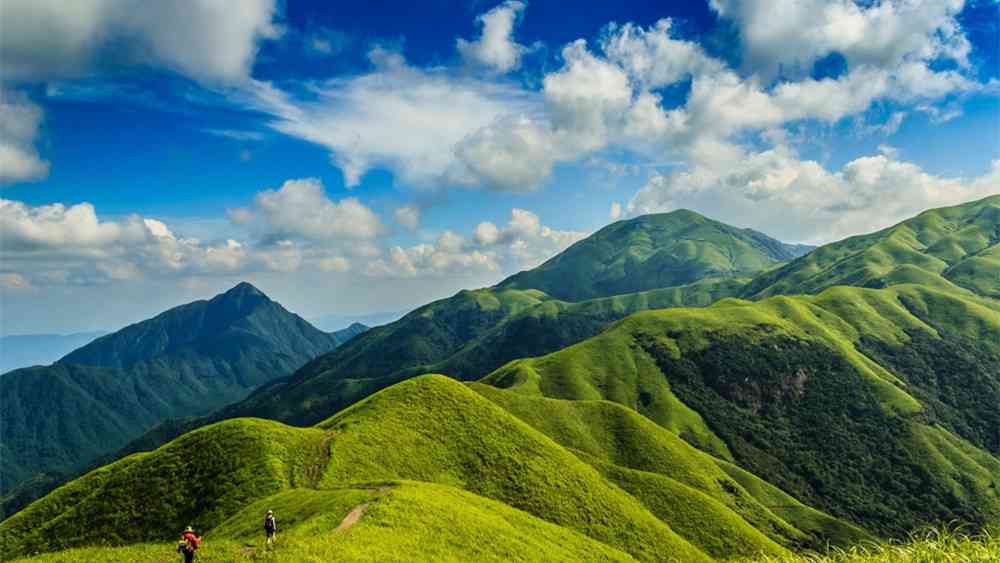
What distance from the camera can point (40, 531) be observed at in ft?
281

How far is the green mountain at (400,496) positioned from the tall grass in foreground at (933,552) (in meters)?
32.7

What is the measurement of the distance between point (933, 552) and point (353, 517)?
4918 cm

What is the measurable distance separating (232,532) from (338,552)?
3085cm

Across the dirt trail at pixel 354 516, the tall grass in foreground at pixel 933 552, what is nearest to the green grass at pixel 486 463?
the dirt trail at pixel 354 516

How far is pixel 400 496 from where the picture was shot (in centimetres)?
Answer: 6122

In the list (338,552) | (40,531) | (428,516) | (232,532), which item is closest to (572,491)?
(428,516)

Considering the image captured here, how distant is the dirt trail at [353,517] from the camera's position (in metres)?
51.1

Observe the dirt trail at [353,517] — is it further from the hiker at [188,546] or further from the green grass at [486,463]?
the green grass at [486,463]

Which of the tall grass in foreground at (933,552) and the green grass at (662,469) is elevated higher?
the tall grass in foreground at (933,552)

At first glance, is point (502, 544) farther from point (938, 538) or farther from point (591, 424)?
point (591, 424)

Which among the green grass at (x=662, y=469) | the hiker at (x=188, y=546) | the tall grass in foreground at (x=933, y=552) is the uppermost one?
the tall grass in foreground at (x=933, y=552)

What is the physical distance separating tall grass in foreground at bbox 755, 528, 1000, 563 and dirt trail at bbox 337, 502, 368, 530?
42001 mm

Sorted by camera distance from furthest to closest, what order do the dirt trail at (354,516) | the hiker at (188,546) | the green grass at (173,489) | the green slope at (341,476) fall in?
the green slope at (341,476) < the green grass at (173,489) < the dirt trail at (354,516) < the hiker at (188,546)

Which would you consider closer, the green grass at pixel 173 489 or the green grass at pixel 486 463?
the green grass at pixel 173 489
